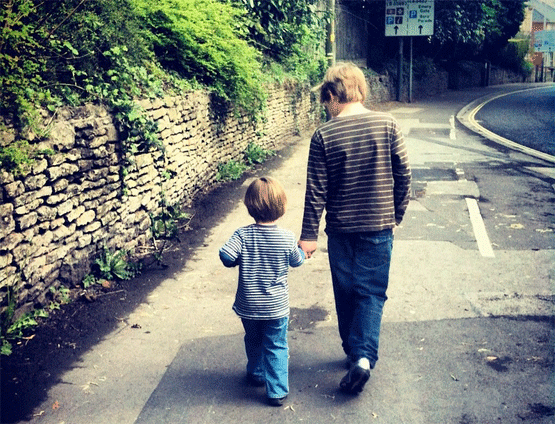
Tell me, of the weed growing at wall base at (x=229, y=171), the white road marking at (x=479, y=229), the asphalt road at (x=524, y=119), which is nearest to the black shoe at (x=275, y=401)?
the white road marking at (x=479, y=229)

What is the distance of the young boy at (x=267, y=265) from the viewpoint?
3.97 meters

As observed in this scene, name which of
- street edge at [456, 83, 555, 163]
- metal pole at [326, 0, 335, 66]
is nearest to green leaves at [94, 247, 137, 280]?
street edge at [456, 83, 555, 163]

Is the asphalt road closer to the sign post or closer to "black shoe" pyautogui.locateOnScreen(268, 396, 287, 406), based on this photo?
the sign post

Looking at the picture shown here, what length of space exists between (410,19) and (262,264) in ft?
90.0

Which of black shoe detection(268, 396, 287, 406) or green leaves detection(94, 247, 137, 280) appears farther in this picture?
green leaves detection(94, 247, 137, 280)

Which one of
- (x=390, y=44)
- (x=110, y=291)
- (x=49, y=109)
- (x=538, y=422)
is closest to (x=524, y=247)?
(x=538, y=422)

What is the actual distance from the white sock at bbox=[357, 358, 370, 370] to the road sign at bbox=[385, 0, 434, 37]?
26.8m

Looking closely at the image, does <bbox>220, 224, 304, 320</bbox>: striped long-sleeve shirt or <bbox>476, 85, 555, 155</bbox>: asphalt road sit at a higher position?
<bbox>220, 224, 304, 320</bbox>: striped long-sleeve shirt

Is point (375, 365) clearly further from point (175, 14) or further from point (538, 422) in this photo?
point (175, 14)

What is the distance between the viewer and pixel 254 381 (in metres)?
4.31

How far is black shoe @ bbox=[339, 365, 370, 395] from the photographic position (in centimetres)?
406

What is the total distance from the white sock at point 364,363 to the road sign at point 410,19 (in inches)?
1056

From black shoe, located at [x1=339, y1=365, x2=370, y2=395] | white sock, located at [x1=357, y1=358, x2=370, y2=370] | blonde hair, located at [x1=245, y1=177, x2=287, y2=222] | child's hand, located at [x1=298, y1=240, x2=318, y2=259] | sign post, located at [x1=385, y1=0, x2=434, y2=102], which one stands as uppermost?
sign post, located at [x1=385, y1=0, x2=434, y2=102]

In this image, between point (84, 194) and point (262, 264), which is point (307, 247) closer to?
point (262, 264)
